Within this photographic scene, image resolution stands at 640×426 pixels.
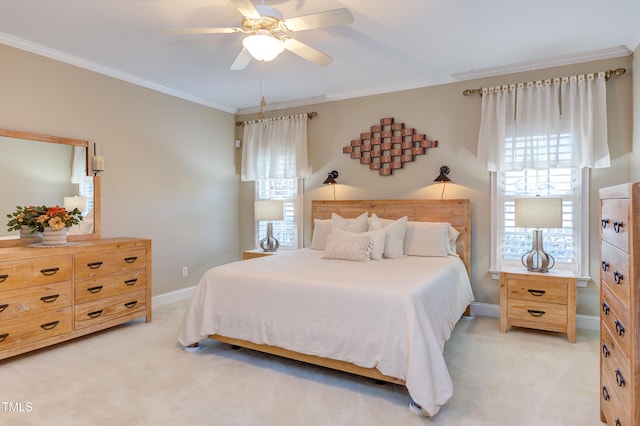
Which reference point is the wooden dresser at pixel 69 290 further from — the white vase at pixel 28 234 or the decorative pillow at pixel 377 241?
the decorative pillow at pixel 377 241

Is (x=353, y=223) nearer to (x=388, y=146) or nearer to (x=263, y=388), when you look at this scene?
(x=388, y=146)

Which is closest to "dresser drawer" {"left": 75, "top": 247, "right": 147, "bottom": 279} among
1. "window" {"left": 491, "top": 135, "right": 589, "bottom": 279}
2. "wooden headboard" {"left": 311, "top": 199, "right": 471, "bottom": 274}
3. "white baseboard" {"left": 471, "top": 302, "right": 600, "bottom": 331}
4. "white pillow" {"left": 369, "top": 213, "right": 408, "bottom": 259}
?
"wooden headboard" {"left": 311, "top": 199, "right": 471, "bottom": 274}

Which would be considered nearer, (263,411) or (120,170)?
(263,411)

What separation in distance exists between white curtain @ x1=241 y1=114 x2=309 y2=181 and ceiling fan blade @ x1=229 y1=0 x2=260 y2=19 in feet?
8.83

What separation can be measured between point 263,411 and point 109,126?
11.1ft

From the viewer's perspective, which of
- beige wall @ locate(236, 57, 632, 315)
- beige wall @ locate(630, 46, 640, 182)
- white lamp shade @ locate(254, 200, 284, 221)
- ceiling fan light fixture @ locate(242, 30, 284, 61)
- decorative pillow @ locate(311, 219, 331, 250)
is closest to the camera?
ceiling fan light fixture @ locate(242, 30, 284, 61)

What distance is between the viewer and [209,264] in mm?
5305

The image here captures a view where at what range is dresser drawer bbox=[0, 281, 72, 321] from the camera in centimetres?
283

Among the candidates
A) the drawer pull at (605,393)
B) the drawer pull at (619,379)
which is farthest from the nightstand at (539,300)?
the drawer pull at (619,379)

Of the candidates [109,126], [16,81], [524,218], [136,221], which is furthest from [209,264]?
[524,218]

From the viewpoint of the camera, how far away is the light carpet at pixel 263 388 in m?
2.16

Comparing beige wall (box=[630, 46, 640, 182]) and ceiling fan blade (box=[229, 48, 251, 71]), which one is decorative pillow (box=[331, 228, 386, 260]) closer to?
ceiling fan blade (box=[229, 48, 251, 71])

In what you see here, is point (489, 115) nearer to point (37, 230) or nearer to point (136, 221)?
point (136, 221)

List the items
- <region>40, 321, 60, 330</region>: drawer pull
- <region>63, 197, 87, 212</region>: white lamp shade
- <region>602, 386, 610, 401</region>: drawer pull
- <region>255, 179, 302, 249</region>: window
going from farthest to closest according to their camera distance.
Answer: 1. <region>255, 179, 302, 249</region>: window
2. <region>63, 197, 87, 212</region>: white lamp shade
3. <region>40, 321, 60, 330</region>: drawer pull
4. <region>602, 386, 610, 401</region>: drawer pull
